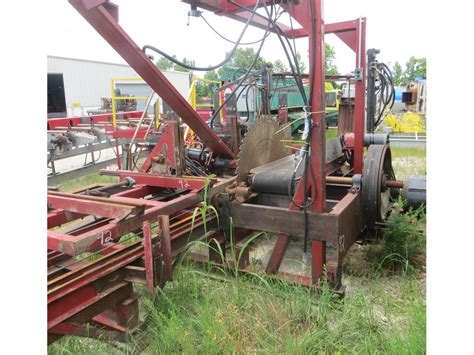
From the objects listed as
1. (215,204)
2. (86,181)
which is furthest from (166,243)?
(86,181)

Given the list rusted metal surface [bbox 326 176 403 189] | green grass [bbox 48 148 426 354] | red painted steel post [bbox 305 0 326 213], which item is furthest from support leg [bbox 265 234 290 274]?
rusted metal surface [bbox 326 176 403 189]

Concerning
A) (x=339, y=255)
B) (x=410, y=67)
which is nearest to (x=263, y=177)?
(x=339, y=255)

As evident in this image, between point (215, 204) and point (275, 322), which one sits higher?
point (215, 204)

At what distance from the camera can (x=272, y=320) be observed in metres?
2.62

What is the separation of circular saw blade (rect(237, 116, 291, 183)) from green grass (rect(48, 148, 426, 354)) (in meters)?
1.07

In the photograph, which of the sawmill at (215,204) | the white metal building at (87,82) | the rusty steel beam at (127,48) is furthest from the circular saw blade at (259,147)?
the white metal building at (87,82)

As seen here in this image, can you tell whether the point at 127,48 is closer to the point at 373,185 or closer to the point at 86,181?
the point at 373,185

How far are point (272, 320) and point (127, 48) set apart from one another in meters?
2.32

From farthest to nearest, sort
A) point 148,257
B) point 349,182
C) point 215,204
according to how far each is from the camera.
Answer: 1. point 349,182
2. point 215,204
3. point 148,257

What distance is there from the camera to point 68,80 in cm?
2308

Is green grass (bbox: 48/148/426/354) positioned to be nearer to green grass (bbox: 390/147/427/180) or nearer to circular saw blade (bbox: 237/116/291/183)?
circular saw blade (bbox: 237/116/291/183)

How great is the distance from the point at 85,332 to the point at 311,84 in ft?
7.32

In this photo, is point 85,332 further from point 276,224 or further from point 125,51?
point 125,51

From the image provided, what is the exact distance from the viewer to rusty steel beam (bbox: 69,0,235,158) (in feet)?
8.92
